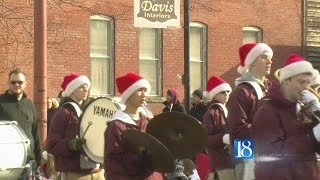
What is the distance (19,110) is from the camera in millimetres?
11047

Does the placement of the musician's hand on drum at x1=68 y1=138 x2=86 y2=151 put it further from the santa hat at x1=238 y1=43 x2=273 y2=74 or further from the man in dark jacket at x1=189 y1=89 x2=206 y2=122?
the man in dark jacket at x1=189 y1=89 x2=206 y2=122

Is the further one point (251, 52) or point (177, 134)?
point (251, 52)

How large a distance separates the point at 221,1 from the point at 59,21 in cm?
512

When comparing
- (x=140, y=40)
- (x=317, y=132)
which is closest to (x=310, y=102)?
(x=317, y=132)

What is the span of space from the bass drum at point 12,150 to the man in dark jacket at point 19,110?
45cm

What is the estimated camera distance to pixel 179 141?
820 centimetres

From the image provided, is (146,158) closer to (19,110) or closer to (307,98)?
(307,98)

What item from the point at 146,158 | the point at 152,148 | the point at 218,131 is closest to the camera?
the point at 152,148

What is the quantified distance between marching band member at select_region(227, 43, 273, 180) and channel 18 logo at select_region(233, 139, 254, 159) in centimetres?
8

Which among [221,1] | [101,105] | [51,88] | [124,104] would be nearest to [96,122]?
[101,105]

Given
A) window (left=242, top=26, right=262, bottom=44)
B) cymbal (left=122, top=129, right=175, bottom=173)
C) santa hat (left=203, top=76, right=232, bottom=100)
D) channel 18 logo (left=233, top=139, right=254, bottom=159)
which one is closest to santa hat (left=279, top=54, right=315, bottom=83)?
cymbal (left=122, top=129, right=175, bottom=173)

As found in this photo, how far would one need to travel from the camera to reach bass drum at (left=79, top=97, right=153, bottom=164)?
1002 cm

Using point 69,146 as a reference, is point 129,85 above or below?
above

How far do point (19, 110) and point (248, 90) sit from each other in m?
3.59
